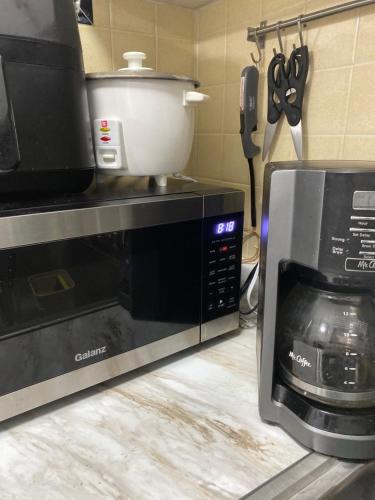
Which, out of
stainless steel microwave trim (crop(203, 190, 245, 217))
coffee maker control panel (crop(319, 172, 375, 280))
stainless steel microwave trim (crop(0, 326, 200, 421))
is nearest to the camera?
coffee maker control panel (crop(319, 172, 375, 280))

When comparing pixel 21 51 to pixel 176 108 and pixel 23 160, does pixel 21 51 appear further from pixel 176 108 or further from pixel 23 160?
pixel 176 108

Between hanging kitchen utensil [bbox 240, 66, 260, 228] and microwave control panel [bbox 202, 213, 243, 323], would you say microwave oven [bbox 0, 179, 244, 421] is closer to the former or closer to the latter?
microwave control panel [bbox 202, 213, 243, 323]

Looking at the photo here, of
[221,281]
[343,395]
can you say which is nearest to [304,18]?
[221,281]

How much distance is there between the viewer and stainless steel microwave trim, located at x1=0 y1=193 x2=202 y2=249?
0.45 meters

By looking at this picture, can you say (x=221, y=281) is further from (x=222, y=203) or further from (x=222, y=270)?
(x=222, y=203)

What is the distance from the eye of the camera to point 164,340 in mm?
635

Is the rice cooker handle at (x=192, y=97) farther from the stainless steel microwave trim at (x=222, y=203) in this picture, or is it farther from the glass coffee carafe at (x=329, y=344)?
the glass coffee carafe at (x=329, y=344)

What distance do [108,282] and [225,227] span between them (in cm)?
22

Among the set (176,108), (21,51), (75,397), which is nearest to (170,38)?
(176,108)

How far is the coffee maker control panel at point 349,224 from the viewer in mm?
387

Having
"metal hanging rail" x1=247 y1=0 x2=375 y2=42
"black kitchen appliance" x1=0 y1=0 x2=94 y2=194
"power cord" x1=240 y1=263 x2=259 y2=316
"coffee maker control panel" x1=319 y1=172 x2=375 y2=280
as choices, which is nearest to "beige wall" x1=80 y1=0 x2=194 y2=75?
"metal hanging rail" x1=247 y1=0 x2=375 y2=42

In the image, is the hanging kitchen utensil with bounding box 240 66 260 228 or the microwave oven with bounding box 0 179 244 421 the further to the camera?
the hanging kitchen utensil with bounding box 240 66 260 228

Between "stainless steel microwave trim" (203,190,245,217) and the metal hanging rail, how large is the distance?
0.33m

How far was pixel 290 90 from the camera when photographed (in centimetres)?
74
